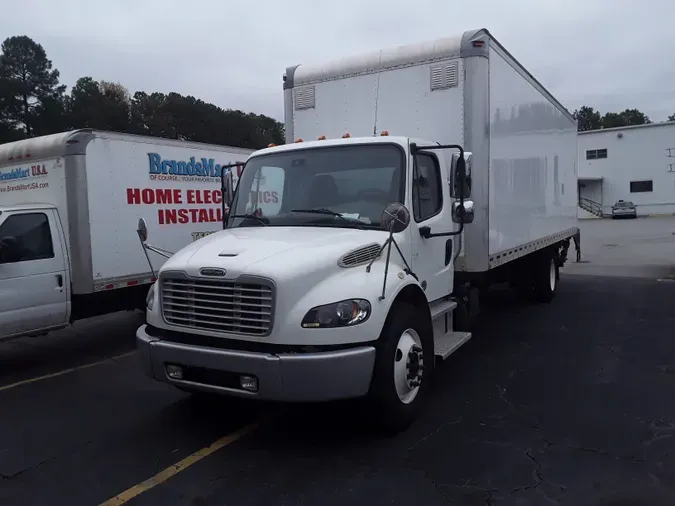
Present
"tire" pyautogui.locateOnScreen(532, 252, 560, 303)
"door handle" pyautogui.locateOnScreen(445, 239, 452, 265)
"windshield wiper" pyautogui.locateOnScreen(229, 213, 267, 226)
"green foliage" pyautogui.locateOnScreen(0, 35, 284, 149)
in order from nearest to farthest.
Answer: "windshield wiper" pyautogui.locateOnScreen(229, 213, 267, 226) → "door handle" pyautogui.locateOnScreen(445, 239, 452, 265) → "tire" pyautogui.locateOnScreen(532, 252, 560, 303) → "green foliage" pyautogui.locateOnScreen(0, 35, 284, 149)

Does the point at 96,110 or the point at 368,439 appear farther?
the point at 96,110

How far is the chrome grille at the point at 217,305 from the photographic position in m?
4.16

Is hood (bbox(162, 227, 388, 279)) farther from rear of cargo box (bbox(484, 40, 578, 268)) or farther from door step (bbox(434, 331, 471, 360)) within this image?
rear of cargo box (bbox(484, 40, 578, 268))

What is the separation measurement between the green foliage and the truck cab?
162 ft

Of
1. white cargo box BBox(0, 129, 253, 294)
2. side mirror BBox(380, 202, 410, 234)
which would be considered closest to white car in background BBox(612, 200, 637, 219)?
white cargo box BBox(0, 129, 253, 294)

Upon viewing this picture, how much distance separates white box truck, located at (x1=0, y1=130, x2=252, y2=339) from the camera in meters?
7.15

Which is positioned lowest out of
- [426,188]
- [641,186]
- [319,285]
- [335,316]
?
[335,316]

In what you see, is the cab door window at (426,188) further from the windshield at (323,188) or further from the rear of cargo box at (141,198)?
the rear of cargo box at (141,198)

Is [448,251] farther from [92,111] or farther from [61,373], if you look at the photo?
[92,111]

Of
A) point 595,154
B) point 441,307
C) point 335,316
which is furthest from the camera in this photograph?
point 595,154

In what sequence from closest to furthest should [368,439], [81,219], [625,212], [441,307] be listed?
[368,439]
[441,307]
[81,219]
[625,212]

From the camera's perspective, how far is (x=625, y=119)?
309ft

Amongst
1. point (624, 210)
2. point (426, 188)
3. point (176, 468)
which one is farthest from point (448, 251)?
point (624, 210)

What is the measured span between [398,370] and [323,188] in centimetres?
181
